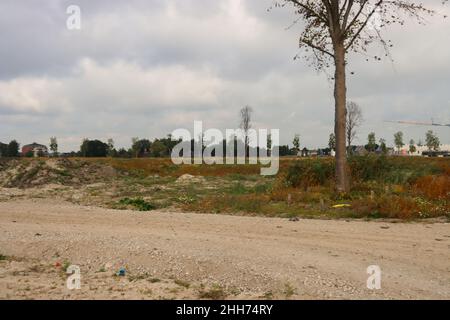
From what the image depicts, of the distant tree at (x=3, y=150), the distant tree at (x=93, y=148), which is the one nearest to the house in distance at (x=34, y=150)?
the distant tree at (x=3, y=150)

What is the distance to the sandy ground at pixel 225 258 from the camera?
624 cm

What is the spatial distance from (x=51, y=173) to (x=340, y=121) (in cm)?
2667

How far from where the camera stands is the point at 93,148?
95.0 meters

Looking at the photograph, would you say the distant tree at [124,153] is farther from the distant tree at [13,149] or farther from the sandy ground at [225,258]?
the sandy ground at [225,258]

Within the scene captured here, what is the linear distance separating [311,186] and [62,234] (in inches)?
519

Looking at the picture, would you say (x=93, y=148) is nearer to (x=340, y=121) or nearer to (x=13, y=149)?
(x=13, y=149)

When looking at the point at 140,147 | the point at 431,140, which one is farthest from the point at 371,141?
the point at 140,147

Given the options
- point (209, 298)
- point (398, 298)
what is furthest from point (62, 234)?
point (398, 298)

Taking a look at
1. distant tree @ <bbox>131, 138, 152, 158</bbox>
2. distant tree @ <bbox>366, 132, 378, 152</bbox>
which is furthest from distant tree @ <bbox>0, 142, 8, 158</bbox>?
distant tree @ <bbox>366, 132, 378, 152</bbox>

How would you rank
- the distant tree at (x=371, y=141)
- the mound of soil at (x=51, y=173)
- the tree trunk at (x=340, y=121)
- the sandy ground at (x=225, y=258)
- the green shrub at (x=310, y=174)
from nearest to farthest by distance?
the sandy ground at (x=225, y=258)
the tree trunk at (x=340, y=121)
the green shrub at (x=310, y=174)
the mound of soil at (x=51, y=173)
the distant tree at (x=371, y=141)

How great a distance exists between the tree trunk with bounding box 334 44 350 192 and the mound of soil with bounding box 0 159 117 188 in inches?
897

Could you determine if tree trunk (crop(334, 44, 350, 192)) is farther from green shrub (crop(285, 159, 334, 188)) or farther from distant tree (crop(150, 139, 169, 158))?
distant tree (crop(150, 139, 169, 158))

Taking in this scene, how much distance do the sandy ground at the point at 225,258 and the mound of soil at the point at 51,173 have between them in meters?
23.6
